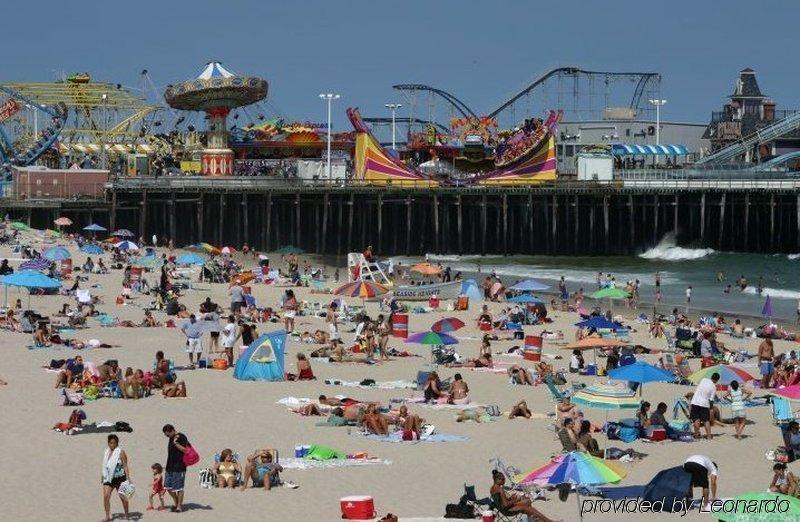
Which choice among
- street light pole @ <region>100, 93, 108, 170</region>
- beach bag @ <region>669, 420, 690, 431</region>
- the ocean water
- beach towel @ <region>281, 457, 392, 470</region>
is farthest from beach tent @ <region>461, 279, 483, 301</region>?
street light pole @ <region>100, 93, 108, 170</region>

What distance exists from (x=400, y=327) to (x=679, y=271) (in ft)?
92.4

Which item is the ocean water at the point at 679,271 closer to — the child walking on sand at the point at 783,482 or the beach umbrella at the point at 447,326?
the beach umbrella at the point at 447,326

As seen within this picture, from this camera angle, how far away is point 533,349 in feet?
79.9

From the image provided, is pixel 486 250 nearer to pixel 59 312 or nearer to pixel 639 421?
pixel 59 312

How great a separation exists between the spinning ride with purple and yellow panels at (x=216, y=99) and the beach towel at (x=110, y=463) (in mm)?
56728

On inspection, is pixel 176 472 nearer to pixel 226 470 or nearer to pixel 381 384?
pixel 226 470

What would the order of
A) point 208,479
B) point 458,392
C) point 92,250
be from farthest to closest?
point 92,250 → point 458,392 → point 208,479

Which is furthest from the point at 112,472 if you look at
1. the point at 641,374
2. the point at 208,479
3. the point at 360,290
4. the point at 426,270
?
the point at 426,270

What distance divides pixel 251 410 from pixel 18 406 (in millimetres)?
2952

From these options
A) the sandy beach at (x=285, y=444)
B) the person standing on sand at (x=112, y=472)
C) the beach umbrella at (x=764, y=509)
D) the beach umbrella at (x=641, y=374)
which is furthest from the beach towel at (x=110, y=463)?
the beach umbrella at (x=641, y=374)

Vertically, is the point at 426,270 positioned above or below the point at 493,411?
above

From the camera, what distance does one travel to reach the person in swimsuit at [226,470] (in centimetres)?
1426

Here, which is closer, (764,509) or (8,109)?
(764,509)

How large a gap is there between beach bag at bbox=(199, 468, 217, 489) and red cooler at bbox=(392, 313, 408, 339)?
40.7 ft
